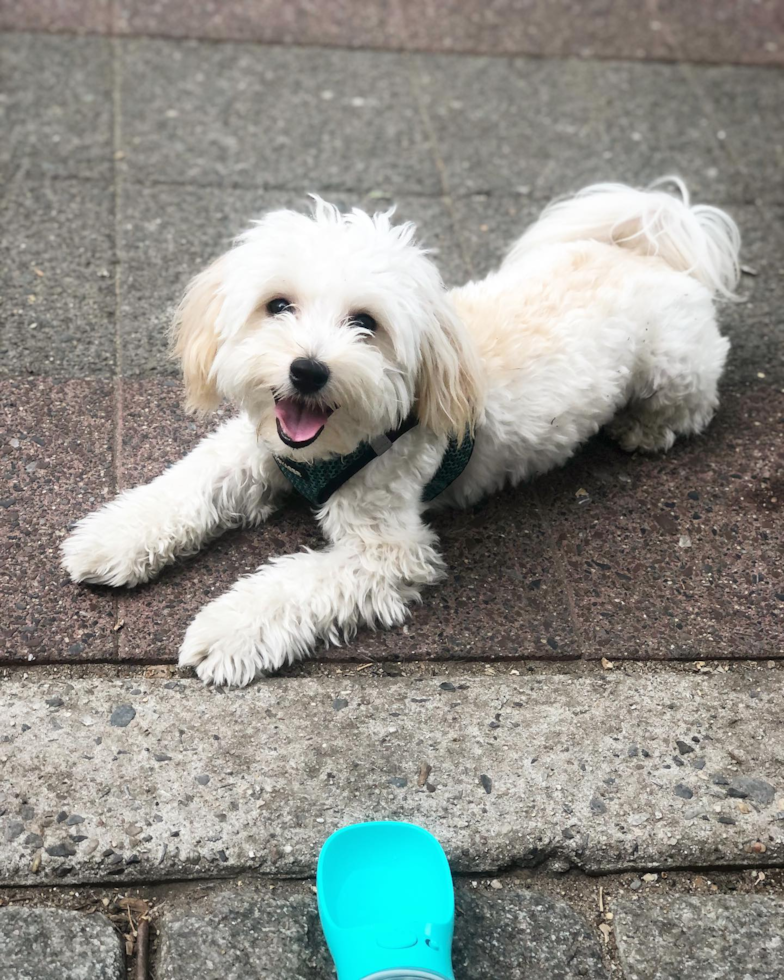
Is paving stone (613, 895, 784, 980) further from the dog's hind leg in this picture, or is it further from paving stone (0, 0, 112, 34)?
paving stone (0, 0, 112, 34)

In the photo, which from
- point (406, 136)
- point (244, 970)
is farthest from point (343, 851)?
point (406, 136)

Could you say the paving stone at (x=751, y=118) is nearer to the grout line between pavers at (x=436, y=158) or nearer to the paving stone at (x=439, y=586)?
the grout line between pavers at (x=436, y=158)

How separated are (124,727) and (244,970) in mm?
709

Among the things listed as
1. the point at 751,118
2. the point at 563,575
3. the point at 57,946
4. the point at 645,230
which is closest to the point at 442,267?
the point at 645,230

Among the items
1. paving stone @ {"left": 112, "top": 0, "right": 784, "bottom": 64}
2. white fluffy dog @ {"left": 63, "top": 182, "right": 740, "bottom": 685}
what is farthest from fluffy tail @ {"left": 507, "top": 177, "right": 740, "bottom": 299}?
paving stone @ {"left": 112, "top": 0, "right": 784, "bottom": 64}

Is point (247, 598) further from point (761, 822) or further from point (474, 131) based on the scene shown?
point (474, 131)

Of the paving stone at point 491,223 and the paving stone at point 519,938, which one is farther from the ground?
the paving stone at point 491,223

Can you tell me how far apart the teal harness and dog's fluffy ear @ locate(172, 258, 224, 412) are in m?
0.29

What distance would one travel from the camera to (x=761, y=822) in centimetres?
272

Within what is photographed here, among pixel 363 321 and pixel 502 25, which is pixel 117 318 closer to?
pixel 363 321

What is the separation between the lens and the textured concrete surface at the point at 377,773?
8.22 ft

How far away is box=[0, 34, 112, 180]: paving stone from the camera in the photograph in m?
4.77

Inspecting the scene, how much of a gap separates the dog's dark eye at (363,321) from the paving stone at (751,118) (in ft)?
10.6

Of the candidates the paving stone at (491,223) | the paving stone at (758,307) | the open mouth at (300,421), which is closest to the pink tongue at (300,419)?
the open mouth at (300,421)
